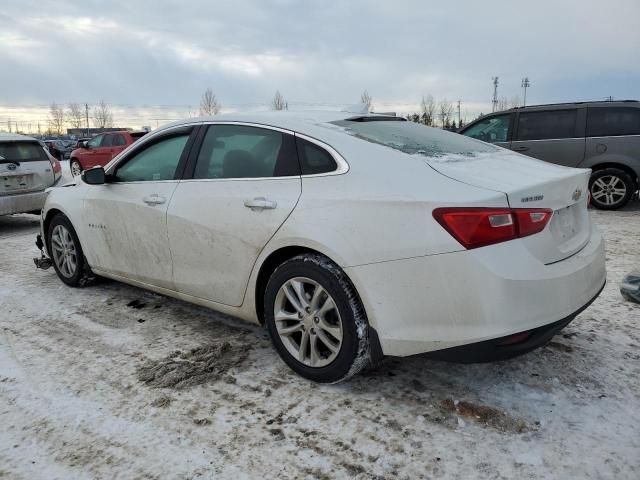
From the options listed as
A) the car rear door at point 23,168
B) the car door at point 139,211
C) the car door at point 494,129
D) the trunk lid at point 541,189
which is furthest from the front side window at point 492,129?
the car rear door at point 23,168

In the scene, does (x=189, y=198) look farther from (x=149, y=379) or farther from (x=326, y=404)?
(x=326, y=404)

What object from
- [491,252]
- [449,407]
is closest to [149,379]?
[449,407]

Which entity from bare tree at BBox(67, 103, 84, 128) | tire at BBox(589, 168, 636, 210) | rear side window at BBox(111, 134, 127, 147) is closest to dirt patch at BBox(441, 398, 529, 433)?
tire at BBox(589, 168, 636, 210)

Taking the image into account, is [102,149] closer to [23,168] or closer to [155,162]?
[23,168]

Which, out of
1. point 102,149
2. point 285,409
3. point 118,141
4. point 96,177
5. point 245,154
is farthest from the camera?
point 102,149

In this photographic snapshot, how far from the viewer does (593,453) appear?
228 centimetres

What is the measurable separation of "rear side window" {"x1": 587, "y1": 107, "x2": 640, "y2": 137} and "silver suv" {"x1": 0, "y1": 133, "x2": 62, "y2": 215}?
28.7 feet

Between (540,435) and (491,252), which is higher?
(491,252)

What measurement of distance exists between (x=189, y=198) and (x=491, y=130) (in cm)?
747

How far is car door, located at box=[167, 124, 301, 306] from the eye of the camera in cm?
299

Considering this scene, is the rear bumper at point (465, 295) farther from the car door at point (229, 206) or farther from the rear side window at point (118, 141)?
the rear side window at point (118, 141)

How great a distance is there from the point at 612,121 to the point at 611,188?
42.8 inches

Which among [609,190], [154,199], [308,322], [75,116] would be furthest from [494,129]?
[75,116]

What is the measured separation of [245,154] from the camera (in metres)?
3.28
